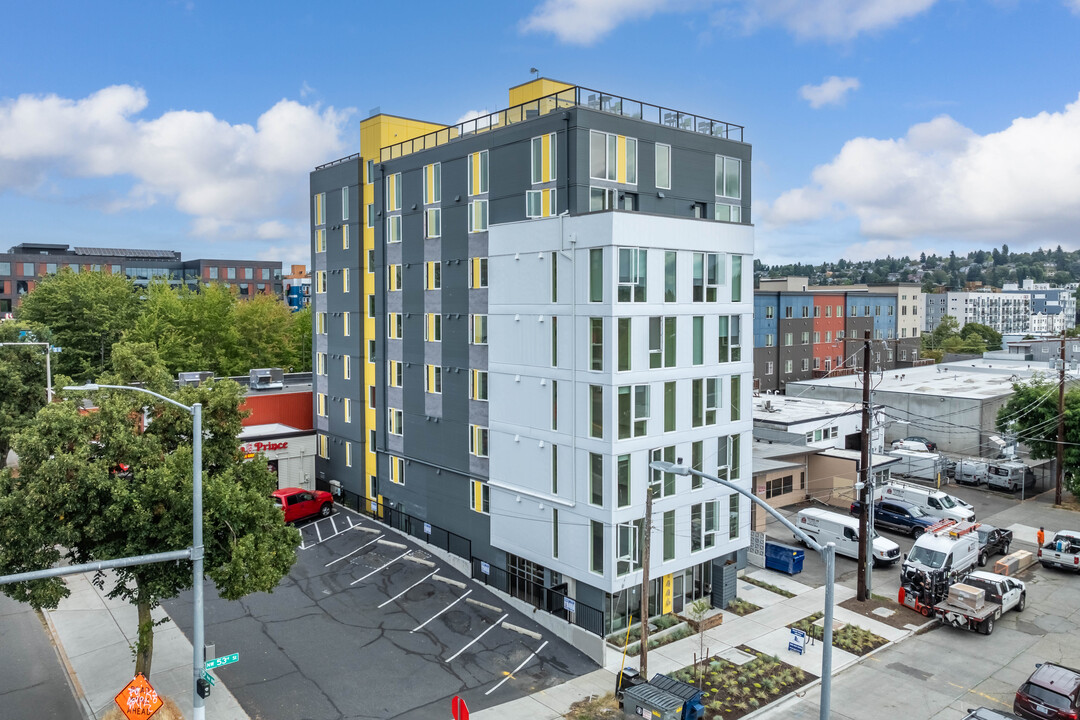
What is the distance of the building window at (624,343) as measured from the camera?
1030 inches

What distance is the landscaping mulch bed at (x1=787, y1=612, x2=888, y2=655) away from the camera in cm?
2623

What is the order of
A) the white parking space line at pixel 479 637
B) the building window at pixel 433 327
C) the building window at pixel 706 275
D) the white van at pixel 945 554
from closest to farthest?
the white parking space line at pixel 479 637 → the building window at pixel 706 275 → the white van at pixel 945 554 → the building window at pixel 433 327

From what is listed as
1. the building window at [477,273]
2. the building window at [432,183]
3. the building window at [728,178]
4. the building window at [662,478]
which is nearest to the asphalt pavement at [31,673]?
the building window at [662,478]

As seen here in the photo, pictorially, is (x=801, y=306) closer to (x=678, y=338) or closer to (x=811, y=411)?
(x=811, y=411)

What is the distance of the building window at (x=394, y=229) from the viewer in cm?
3721

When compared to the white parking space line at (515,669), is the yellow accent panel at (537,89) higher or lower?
higher

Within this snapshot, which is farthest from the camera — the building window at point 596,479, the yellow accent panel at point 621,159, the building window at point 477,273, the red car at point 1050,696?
the building window at point 477,273

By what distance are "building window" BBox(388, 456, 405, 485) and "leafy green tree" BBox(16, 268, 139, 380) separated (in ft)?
129

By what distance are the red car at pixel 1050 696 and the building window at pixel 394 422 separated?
26924 millimetres

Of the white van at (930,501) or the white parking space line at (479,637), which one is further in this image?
the white van at (930,501)

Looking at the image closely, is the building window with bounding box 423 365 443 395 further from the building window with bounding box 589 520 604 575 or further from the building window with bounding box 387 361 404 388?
the building window with bounding box 589 520 604 575

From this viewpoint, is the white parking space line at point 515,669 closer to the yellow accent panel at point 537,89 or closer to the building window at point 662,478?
the building window at point 662,478

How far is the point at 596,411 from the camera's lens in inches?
1044

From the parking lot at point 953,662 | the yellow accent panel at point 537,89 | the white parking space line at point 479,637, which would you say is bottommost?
the parking lot at point 953,662
